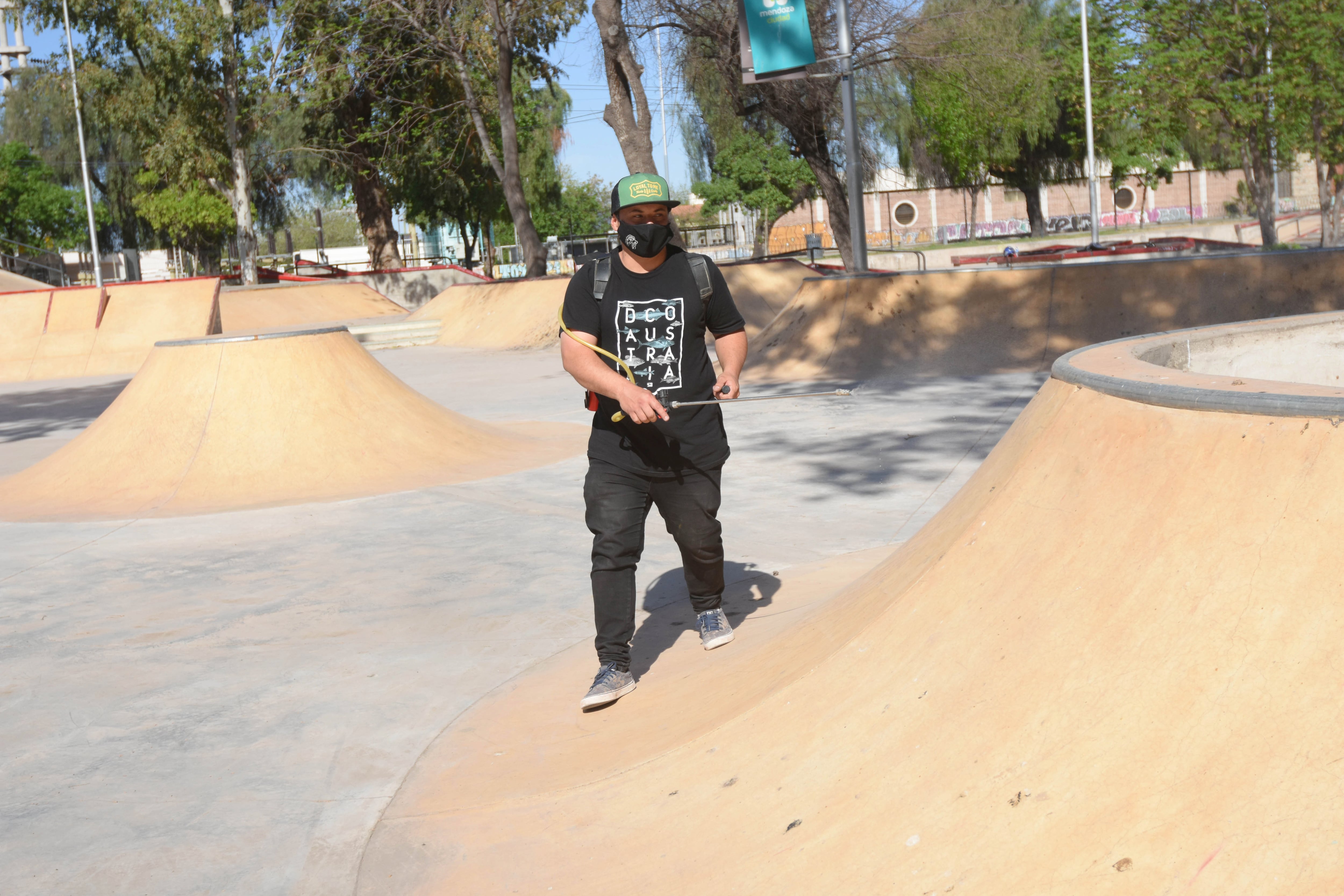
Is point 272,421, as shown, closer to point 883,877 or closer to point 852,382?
point 852,382

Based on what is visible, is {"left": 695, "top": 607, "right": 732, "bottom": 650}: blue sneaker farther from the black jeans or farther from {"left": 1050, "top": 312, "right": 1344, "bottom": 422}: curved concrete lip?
{"left": 1050, "top": 312, "right": 1344, "bottom": 422}: curved concrete lip

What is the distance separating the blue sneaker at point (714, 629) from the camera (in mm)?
4262

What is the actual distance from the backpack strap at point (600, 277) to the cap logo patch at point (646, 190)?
9.9 inches

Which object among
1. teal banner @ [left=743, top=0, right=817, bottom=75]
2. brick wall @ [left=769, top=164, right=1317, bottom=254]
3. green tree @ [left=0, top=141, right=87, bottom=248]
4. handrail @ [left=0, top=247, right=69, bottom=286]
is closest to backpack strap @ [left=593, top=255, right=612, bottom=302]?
teal banner @ [left=743, top=0, right=817, bottom=75]

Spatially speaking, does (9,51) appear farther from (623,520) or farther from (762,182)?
(623,520)

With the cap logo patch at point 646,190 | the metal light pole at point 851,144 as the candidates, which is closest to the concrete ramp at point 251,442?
the cap logo patch at point 646,190

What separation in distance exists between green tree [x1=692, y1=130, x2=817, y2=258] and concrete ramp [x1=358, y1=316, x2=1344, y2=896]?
5486 centimetres

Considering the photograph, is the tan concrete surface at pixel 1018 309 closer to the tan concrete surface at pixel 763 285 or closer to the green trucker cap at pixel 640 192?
the tan concrete surface at pixel 763 285

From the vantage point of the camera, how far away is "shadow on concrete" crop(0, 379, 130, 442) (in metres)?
13.1

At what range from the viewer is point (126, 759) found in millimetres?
3855

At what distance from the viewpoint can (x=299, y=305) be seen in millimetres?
30625

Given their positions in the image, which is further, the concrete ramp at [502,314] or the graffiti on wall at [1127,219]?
the graffiti on wall at [1127,219]

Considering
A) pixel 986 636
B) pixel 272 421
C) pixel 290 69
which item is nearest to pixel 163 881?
pixel 986 636

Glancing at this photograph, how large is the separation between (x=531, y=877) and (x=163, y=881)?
0.98m
